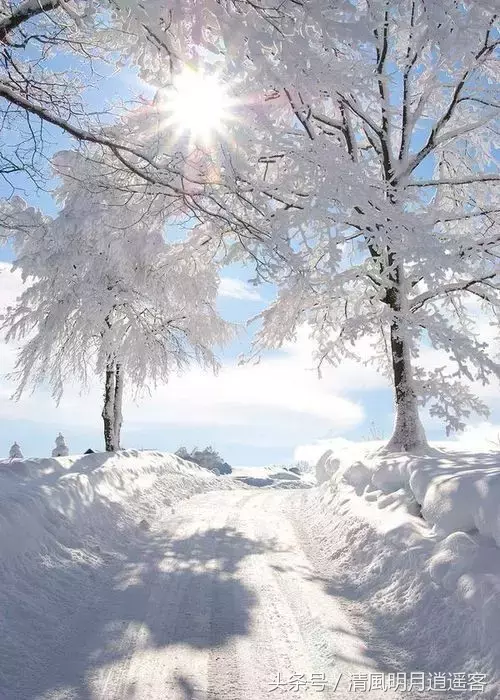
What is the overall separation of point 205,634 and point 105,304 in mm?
11998

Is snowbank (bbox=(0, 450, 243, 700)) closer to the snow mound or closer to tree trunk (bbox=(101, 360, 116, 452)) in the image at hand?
tree trunk (bbox=(101, 360, 116, 452))

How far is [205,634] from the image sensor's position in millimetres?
4566

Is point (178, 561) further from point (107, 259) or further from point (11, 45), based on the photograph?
point (107, 259)

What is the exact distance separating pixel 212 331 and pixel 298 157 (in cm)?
1267

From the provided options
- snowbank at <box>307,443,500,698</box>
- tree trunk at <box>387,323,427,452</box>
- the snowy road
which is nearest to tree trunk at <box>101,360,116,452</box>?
tree trunk at <box>387,323,427,452</box>

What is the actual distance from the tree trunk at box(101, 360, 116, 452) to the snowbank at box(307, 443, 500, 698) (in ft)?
32.0

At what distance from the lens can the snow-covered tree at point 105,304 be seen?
15.1 m

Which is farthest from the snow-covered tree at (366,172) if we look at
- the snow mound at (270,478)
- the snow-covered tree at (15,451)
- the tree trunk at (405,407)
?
→ the snow-covered tree at (15,451)

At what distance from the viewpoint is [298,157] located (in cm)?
657

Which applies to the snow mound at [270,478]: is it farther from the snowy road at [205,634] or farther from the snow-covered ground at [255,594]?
the snowy road at [205,634]

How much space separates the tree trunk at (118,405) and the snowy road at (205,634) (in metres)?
10.2

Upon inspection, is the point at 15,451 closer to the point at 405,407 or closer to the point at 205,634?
the point at 405,407

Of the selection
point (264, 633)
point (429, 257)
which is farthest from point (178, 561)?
point (429, 257)

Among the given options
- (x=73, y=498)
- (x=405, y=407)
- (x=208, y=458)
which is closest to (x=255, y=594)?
(x=73, y=498)
